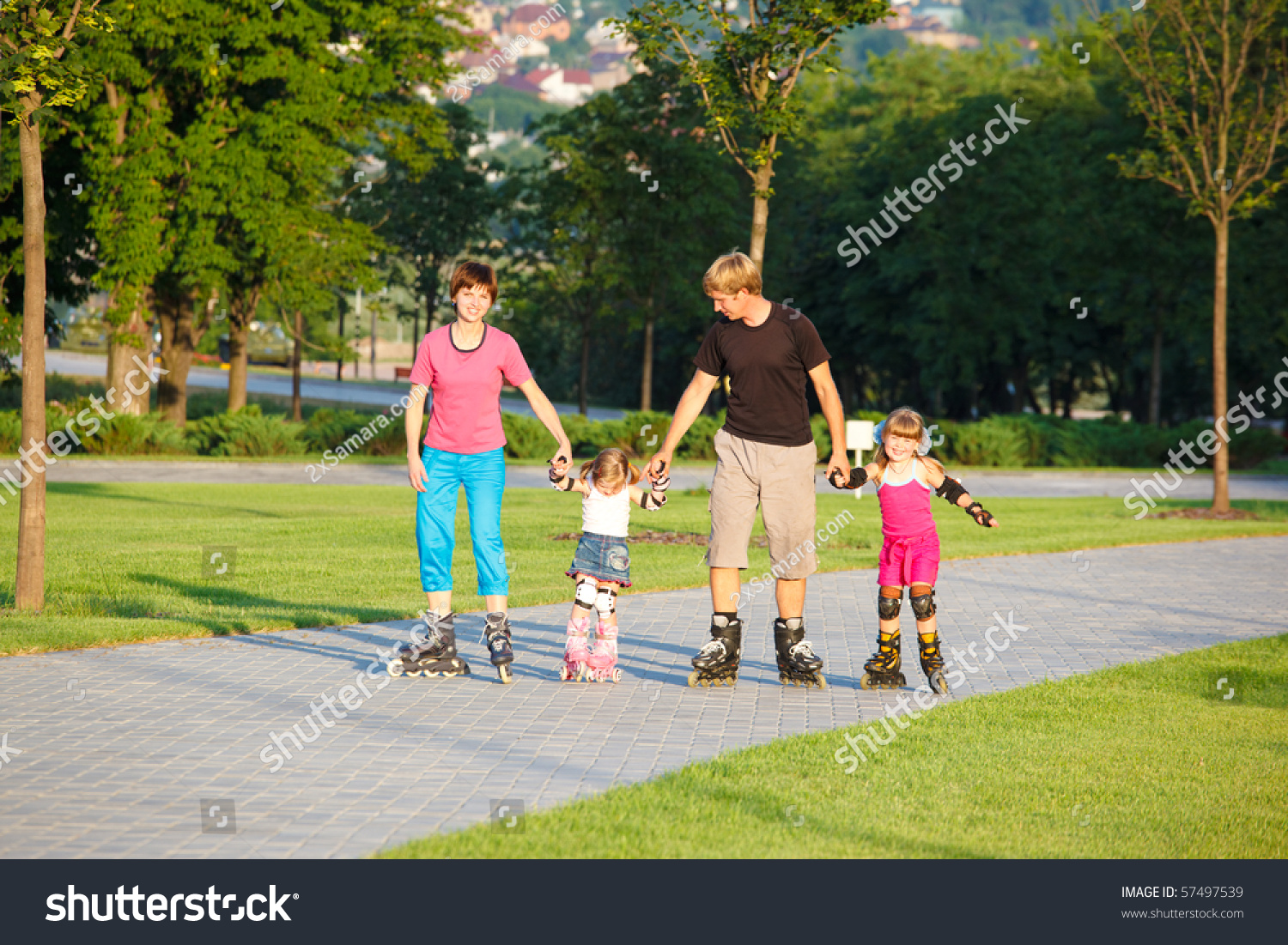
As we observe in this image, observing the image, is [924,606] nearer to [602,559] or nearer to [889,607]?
[889,607]

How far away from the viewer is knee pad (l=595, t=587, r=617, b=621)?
7.30 m

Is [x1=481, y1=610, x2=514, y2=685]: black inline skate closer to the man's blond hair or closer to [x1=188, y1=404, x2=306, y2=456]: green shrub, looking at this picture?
the man's blond hair

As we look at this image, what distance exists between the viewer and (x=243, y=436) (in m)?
27.8

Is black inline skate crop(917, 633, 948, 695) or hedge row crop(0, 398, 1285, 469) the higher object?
hedge row crop(0, 398, 1285, 469)

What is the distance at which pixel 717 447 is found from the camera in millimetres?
6977

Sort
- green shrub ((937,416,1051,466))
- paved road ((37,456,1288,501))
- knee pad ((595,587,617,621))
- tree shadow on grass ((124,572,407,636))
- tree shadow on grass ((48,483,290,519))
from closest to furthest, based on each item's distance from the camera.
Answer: knee pad ((595,587,617,621))
tree shadow on grass ((124,572,407,636))
tree shadow on grass ((48,483,290,519))
paved road ((37,456,1288,501))
green shrub ((937,416,1051,466))

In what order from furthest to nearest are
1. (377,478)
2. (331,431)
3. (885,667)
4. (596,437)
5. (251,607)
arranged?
(596,437)
(331,431)
(377,478)
(251,607)
(885,667)

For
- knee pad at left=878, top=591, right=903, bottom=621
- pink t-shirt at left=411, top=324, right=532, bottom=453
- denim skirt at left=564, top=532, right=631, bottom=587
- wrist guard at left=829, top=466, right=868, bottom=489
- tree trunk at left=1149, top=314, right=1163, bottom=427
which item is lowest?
knee pad at left=878, top=591, right=903, bottom=621

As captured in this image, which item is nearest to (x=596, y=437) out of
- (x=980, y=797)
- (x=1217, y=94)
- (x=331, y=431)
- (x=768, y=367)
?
(x=331, y=431)

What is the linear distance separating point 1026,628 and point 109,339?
2413cm

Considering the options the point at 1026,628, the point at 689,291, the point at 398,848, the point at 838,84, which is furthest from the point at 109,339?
the point at 838,84

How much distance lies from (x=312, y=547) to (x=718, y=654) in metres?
7.21

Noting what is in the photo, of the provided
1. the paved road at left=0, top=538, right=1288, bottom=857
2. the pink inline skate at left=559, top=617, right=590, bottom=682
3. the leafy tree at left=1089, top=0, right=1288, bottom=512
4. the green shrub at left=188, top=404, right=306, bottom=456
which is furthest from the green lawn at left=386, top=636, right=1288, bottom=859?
the green shrub at left=188, top=404, right=306, bottom=456

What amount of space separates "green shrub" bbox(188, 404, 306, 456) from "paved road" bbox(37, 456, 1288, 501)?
1075 mm
